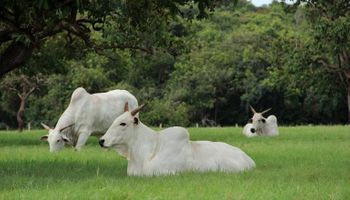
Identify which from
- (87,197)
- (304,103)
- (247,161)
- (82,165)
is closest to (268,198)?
(87,197)

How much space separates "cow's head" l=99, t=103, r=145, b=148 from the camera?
1012cm

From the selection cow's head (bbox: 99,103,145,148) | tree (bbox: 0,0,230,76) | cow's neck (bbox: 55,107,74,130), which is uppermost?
tree (bbox: 0,0,230,76)

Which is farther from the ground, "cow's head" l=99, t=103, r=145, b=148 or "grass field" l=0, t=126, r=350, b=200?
"cow's head" l=99, t=103, r=145, b=148

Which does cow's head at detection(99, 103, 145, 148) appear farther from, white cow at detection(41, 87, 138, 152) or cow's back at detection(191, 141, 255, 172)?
white cow at detection(41, 87, 138, 152)

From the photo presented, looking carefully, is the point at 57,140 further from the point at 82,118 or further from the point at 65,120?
the point at 82,118

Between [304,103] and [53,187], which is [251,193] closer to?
[53,187]

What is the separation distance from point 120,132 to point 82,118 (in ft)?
26.0

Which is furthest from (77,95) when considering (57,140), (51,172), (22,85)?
(22,85)

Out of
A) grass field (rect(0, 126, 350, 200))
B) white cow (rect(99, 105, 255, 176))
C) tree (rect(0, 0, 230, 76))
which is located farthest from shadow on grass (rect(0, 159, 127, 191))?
tree (rect(0, 0, 230, 76))

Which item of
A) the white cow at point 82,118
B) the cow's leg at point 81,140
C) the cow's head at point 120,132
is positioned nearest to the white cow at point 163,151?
the cow's head at point 120,132

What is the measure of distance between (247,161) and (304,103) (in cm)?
4003

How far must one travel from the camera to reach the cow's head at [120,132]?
10117 mm

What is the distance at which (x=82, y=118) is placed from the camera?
58.8ft

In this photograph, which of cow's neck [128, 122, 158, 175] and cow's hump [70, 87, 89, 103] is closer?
cow's neck [128, 122, 158, 175]
